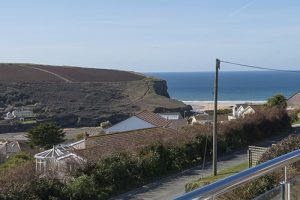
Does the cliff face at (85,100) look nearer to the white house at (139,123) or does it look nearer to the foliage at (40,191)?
the white house at (139,123)

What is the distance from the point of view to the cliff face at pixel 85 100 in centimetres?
11369

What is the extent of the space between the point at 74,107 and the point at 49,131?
77.5 m

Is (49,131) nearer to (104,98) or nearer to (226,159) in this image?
(226,159)

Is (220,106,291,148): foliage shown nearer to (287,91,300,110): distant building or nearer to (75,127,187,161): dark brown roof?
(75,127,187,161): dark brown roof

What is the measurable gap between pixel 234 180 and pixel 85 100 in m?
132

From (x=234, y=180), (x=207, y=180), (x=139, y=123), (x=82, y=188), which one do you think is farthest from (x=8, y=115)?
(x=234, y=180)

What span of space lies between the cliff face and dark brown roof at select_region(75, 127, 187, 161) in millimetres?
74649

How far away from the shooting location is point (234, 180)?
2520mm

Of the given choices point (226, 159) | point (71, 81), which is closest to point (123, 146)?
point (226, 159)

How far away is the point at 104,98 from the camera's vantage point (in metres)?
136

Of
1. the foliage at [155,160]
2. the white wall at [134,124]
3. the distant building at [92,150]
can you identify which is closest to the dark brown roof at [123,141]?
the distant building at [92,150]

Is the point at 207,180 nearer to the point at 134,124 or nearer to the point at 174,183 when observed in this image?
the point at 174,183

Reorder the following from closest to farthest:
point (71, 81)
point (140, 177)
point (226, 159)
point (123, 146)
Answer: point (140, 177)
point (123, 146)
point (226, 159)
point (71, 81)

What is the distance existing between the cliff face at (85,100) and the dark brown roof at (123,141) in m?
74.6
